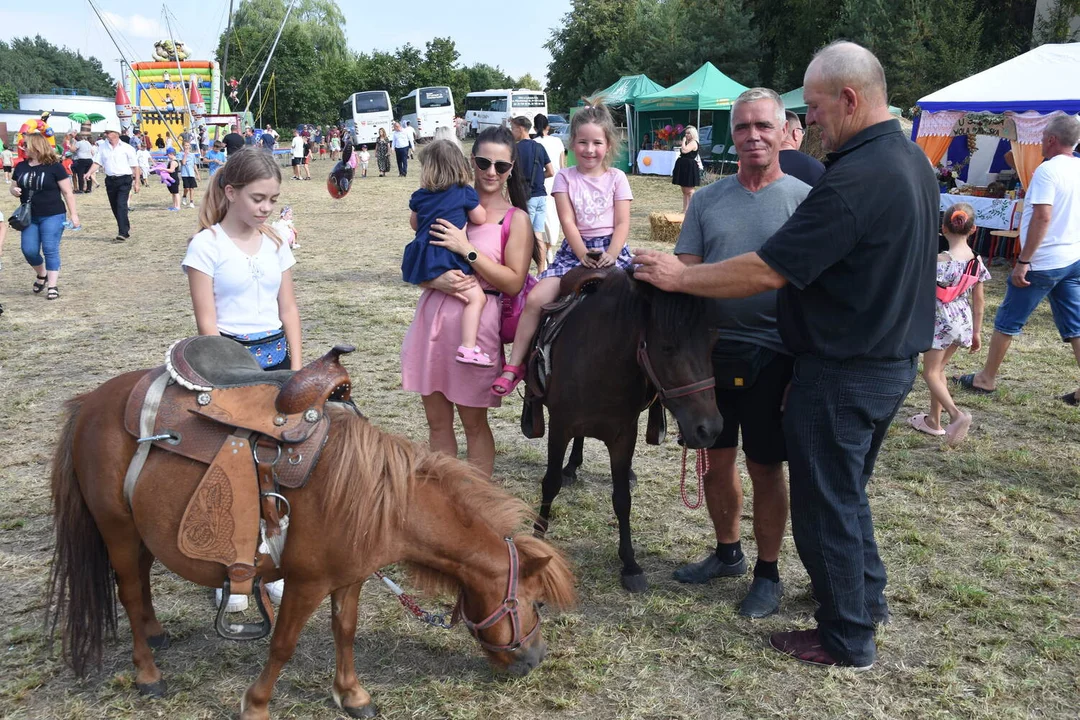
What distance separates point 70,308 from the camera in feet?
28.6

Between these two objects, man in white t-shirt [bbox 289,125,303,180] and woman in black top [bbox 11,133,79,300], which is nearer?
woman in black top [bbox 11,133,79,300]

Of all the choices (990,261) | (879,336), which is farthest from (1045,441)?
(990,261)

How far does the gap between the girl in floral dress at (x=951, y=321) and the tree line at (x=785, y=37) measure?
69.9ft

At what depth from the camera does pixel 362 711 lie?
258 centimetres

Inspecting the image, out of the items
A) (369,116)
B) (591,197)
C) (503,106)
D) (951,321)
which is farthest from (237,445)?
(503,106)

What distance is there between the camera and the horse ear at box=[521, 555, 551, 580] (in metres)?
2.33

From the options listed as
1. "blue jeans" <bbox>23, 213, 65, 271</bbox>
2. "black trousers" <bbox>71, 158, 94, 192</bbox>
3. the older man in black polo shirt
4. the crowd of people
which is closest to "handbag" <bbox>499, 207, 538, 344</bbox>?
the crowd of people

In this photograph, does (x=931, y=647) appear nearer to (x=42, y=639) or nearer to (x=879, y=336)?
(x=879, y=336)

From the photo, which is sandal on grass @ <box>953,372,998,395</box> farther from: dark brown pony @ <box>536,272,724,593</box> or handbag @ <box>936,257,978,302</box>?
dark brown pony @ <box>536,272,724,593</box>

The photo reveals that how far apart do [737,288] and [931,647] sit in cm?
165

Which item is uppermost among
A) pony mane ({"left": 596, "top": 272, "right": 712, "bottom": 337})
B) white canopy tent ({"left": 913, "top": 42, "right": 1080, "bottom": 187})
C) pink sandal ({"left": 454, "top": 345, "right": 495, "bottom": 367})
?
white canopy tent ({"left": 913, "top": 42, "right": 1080, "bottom": 187})

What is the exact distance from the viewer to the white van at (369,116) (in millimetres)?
34531

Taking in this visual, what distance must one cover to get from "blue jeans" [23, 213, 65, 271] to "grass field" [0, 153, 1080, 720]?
3574 mm

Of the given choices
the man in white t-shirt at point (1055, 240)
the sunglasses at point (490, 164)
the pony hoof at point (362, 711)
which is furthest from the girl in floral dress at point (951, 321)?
the pony hoof at point (362, 711)
